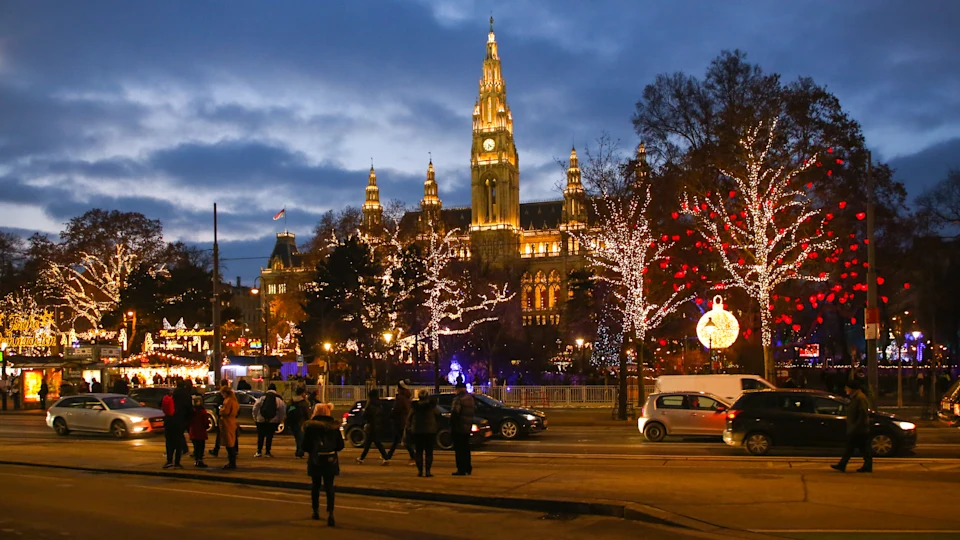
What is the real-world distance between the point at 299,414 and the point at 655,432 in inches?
376

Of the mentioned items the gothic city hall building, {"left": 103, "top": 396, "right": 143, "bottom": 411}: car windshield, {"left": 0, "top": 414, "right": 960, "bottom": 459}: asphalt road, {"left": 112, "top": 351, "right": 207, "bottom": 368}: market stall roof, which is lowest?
{"left": 0, "top": 414, "right": 960, "bottom": 459}: asphalt road

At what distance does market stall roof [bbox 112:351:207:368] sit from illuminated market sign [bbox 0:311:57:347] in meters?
22.1

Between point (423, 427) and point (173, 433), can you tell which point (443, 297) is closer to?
point (173, 433)

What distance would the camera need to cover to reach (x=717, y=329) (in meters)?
33.1

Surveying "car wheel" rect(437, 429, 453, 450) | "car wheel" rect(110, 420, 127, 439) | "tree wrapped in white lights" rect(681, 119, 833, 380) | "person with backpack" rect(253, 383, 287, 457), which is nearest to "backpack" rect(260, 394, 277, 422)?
"person with backpack" rect(253, 383, 287, 457)

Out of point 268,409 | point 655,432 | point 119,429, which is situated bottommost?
point 119,429

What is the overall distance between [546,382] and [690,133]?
1921 cm

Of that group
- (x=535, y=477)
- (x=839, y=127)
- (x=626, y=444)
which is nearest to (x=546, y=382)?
(x=839, y=127)

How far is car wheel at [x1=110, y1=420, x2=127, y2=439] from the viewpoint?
25.8 meters

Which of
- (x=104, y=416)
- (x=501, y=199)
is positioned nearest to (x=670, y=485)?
(x=104, y=416)

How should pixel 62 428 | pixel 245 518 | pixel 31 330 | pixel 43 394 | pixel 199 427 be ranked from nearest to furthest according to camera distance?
1. pixel 245 518
2. pixel 199 427
3. pixel 62 428
4. pixel 43 394
5. pixel 31 330

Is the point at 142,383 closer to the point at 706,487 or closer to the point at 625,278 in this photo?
the point at 625,278

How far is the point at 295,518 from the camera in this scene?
12023 millimetres

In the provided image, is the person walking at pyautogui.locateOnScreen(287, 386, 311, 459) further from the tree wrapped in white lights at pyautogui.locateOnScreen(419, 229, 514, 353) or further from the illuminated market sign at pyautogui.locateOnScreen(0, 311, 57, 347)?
the illuminated market sign at pyautogui.locateOnScreen(0, 311, 57, 347)
